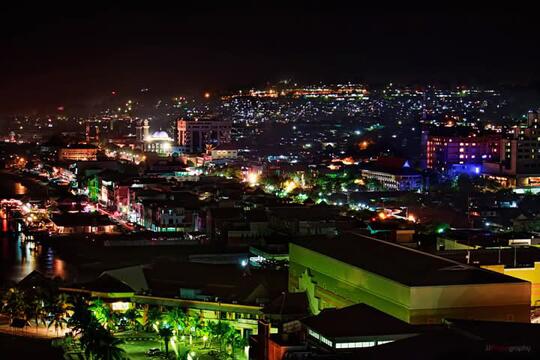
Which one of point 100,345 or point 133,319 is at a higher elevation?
point 100,345

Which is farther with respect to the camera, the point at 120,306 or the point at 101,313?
the point at 120,306

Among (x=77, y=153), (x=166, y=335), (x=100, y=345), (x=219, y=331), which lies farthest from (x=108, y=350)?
(x=77, y=153)

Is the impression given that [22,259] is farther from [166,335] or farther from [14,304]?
[166,335]

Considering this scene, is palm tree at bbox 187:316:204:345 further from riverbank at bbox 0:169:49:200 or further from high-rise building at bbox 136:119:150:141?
high-rise building at bbox 136:119:150:141

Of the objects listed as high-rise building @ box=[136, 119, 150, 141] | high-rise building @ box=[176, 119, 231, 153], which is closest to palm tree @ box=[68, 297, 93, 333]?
high-rise building @ box=[176, 119, 231, 153]

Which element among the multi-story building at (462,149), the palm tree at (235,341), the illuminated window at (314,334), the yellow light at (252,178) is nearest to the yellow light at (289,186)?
the yellow light at (252,178)

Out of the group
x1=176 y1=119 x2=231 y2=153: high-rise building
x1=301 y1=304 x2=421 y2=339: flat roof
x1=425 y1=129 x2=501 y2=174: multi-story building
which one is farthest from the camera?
x1=176 y1=119 x2=231 y2=153: high-rise building
